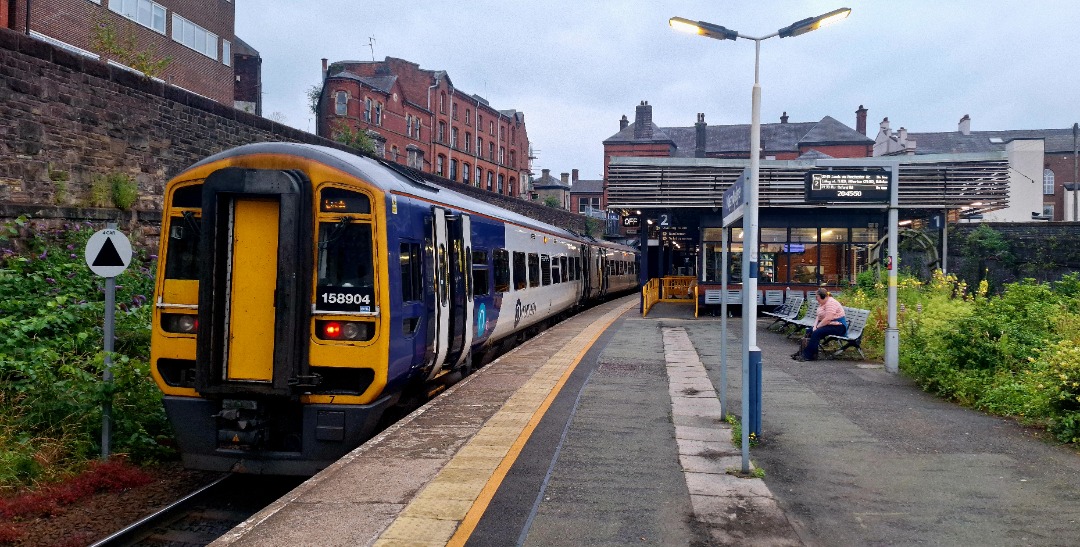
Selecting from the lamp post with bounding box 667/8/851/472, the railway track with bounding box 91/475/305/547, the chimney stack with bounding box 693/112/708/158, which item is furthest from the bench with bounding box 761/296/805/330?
the chimney stack with bounding box 693/112/708/158

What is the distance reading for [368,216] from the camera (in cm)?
676

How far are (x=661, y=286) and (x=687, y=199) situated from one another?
7.50m

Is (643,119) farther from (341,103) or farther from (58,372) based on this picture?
(58,372)

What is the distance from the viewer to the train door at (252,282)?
6301mm

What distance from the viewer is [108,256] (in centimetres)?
750

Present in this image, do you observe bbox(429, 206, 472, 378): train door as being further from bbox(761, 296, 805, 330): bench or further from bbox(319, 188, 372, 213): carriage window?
bbox(761, 296, 805, 330): bench

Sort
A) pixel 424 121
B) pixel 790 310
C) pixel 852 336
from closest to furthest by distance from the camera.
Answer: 1. pixel 852 336
2. pixel 790 310
3. pixel 424 121

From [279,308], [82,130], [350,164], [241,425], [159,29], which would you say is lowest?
[241,425]

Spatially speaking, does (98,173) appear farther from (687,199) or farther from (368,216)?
(687,199)

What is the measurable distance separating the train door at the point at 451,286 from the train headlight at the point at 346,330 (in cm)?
169

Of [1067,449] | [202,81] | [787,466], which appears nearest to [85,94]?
[787,466]

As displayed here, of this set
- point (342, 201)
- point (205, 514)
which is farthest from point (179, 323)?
point (342, 201)

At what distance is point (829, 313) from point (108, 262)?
11.0 meters

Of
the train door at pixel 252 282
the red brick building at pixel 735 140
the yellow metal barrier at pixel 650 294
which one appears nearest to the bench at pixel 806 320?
the yellow metal barrier at pixel 650 294
